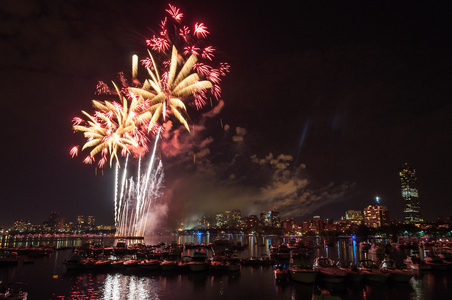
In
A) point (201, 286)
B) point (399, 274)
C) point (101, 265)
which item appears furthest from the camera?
point (101, 265)

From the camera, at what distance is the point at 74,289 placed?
29500mm

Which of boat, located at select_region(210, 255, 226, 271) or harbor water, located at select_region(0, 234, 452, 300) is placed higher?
boat, located at select_region(210, 255, 226, 271)

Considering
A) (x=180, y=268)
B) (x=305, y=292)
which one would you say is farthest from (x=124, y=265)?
(x=305, y=292)

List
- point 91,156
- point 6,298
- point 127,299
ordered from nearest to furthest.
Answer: point 6,298 → point 127,299 → point 91,156

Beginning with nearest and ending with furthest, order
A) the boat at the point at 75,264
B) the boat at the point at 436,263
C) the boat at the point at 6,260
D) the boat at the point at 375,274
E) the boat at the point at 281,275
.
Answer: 1. the boat at the point at 375,274
2. the boat at the point at 281,275
3. the boat at the point at 436,263
4. the boat at the point at 75,264
5. the boat at the point at 6,260

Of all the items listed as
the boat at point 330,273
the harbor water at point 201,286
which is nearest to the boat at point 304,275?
the harbor water at point 201,286

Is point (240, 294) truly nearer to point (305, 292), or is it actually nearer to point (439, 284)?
point (305, 292)

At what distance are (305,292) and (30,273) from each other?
37710 mm

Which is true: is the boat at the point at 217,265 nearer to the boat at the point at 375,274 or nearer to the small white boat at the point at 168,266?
the small white boat at the point at 168,266

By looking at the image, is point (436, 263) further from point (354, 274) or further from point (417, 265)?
point (354, 274)

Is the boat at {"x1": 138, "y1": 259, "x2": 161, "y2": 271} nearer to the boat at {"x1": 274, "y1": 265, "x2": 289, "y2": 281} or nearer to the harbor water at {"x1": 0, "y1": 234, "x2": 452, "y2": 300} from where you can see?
the harbor water at {"x1": 0, "y1": 234, "x2": 452, "y2": 300}

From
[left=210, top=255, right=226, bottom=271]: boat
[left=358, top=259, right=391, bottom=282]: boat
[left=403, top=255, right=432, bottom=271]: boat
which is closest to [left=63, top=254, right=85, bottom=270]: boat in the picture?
[left=210, top=255, right=226, bottom=271]: boat

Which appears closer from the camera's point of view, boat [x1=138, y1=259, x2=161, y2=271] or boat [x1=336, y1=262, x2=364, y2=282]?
boat [x1=336, y1=262, x2=364, y2=282]

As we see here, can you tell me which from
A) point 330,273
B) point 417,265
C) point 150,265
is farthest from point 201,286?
point 417,265
